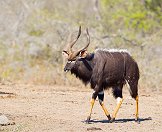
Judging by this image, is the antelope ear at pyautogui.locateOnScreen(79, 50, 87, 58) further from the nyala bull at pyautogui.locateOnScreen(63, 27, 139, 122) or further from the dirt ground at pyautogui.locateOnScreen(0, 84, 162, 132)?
the dirt ground at pyautogui.locateOnScreen(0, 84, 162, 132)

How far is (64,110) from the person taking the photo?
48.9ft

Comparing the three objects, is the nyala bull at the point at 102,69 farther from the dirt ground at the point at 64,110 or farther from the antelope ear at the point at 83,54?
the dirt ground at the point at 64,110

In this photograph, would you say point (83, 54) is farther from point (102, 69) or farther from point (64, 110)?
point (64, 110)

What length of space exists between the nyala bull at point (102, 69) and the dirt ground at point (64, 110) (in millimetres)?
607

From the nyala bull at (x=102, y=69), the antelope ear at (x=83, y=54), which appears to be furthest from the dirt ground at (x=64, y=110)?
the antelope ear at (x=83, y=54)

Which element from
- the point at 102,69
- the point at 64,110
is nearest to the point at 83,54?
the point at 102,69

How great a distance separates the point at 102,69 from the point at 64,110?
2.66 metres

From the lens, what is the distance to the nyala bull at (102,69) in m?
12.4

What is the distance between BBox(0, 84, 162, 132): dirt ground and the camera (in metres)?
12.0

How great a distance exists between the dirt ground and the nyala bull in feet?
1.99

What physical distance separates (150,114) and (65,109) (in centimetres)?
215

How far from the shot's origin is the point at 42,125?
12.1m

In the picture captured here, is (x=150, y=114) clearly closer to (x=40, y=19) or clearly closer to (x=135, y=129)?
(x=135, y=129)

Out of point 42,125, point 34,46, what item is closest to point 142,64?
point 34,46
